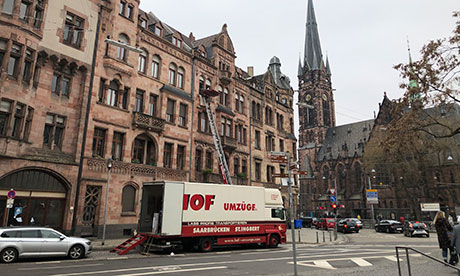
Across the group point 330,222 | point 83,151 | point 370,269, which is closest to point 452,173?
point 330,222

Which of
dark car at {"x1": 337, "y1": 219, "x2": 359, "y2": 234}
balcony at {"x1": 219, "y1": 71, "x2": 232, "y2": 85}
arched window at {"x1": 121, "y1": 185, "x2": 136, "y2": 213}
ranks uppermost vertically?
balcony at {"x1": 219, "y1": 71, "x2": 232, "y2": 85}

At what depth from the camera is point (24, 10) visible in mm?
19375

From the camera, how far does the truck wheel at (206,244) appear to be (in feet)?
56.8

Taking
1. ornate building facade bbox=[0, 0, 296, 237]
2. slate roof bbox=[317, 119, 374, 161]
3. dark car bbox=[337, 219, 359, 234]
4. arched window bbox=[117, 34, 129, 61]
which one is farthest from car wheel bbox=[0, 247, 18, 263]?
slate roof bbox=[317, 119, 374, 161]

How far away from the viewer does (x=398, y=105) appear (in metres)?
18.6

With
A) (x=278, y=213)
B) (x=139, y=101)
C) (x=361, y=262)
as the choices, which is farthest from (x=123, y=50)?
(x=361, y=262)

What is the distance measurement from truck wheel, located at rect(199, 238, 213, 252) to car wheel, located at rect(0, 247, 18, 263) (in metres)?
8.51

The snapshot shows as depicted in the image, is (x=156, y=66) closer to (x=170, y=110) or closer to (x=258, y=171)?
(x=170, y=110)

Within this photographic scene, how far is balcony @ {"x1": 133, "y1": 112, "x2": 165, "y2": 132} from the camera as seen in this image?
2444 centimetres

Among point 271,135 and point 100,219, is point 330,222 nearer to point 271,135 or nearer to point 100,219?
point 271,135

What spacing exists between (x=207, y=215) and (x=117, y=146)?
10.3 meters

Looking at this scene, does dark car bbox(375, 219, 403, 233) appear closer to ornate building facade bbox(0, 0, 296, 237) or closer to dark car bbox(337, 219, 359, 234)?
dark car bbox(337, 219, 359, 234)

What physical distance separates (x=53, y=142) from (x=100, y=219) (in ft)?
19.6

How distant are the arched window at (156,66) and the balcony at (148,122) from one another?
13.7 feet
